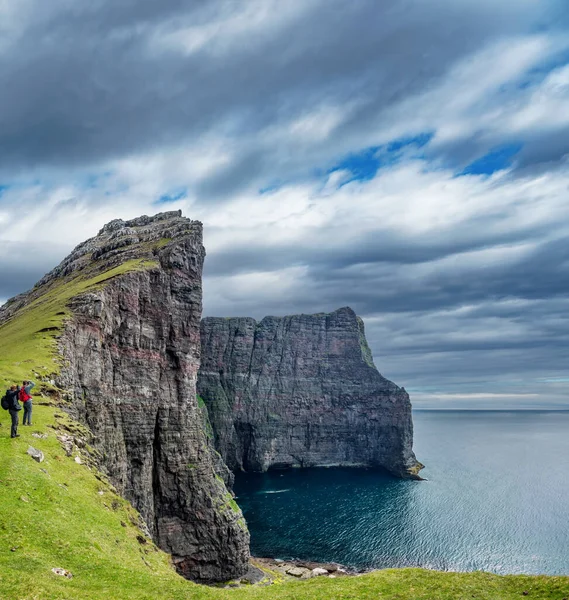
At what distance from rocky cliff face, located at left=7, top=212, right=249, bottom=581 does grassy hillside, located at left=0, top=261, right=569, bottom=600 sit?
29.2 m

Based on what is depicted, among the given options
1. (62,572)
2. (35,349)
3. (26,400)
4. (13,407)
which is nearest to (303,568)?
(35,349)

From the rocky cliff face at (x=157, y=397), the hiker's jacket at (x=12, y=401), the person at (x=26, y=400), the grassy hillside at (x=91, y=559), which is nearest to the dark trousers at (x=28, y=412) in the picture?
the person at (x=26, y=400)

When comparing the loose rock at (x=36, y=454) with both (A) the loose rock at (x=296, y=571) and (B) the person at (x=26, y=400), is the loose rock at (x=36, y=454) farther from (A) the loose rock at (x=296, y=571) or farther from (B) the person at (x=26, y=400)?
(A) the loose rock at (x=296, y=571)

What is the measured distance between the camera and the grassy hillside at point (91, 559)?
23403 mm

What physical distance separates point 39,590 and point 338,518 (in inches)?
5186

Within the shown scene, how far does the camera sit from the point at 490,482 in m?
185

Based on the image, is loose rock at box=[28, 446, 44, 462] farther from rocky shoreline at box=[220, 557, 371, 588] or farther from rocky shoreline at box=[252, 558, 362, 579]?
rocky shoreline at box=[252, 558, 362, 579]

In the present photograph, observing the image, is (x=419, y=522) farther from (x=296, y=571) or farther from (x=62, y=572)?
(x=62, y=572)

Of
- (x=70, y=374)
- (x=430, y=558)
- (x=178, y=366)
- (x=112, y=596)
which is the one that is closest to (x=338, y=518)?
(x=430, y=558)

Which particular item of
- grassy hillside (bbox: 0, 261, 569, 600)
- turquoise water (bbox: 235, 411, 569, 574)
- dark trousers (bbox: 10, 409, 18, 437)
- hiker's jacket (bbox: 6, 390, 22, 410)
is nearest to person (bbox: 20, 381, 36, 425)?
grassy hillside (bbox: 0, 261, 569, 600)

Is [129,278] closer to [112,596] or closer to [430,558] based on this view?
[112,596]

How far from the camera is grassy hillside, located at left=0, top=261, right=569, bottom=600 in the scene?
76.8 ft

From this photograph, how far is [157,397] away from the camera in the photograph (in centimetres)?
8331

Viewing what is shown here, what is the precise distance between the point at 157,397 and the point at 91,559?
57696 millimetres
